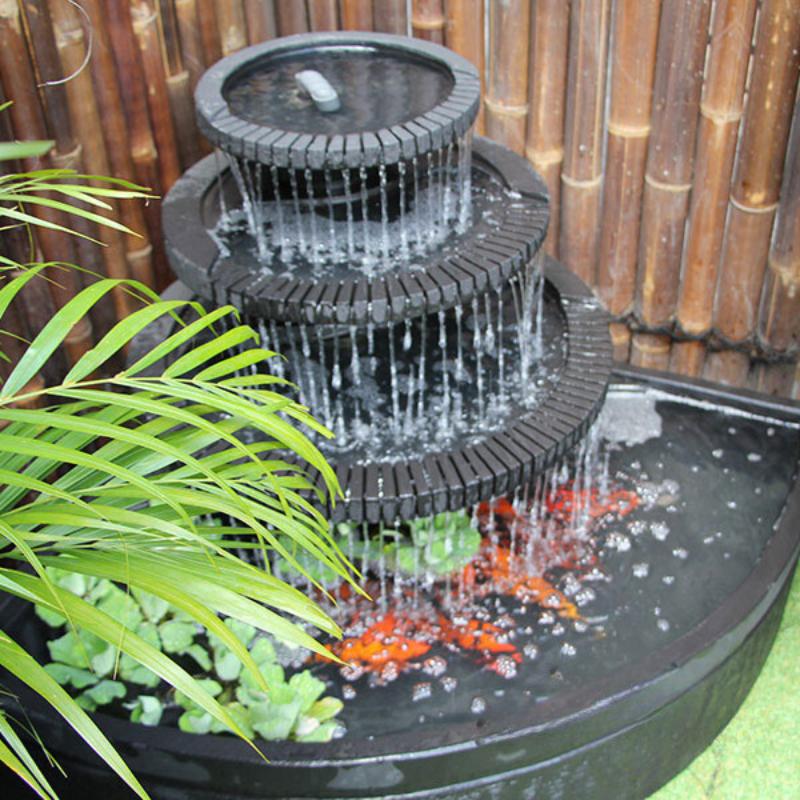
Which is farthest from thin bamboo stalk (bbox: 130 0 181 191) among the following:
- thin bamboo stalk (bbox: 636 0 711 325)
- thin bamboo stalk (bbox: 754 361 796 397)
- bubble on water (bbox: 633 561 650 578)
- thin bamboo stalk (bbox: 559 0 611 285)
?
thin bamboo stalk (bbox: 754 361 796 397)

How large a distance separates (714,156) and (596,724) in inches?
69.4

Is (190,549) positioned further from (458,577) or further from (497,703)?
(458,577)

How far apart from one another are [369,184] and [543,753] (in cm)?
142

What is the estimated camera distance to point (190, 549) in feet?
5.69

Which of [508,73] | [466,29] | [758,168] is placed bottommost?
[758,168]

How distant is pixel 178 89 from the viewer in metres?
3.39

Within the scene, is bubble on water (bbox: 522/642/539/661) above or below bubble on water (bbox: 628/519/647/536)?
below

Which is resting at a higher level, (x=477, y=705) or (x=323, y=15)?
(x=323, y=15)

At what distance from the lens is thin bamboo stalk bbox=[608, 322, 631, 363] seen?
153 inches

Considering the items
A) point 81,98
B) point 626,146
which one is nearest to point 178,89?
point 81,98

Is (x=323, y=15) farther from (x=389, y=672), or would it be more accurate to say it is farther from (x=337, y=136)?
(x=389, y=672)

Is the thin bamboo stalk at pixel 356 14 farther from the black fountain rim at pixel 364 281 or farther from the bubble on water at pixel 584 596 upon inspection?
the bubble on water at pixel 584 596

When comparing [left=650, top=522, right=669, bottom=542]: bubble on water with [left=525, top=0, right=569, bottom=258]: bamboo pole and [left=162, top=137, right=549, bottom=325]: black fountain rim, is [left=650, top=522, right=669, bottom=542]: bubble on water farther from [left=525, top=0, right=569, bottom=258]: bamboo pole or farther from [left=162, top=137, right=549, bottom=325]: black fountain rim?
[left=525, top=0, right=569, bottom=258]: bamboo pole

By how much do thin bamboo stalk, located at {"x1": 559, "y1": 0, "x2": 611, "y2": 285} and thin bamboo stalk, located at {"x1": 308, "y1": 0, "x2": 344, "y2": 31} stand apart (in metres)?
0.74
